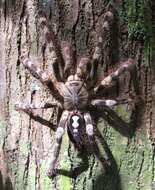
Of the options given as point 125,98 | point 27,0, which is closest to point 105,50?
point 125,98

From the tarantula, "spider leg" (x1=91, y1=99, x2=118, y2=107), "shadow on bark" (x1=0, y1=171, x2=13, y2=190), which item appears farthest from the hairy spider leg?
"shadow on bark" (x1=0, y1=171, x2=13, y2=190)

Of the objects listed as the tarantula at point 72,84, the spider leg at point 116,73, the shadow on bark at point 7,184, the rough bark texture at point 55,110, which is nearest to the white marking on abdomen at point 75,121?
the tarantula at point 72,84

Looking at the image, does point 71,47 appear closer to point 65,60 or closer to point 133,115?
point 65,60

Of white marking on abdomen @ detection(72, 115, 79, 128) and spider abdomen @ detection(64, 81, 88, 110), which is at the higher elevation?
spider abdomen @ detection(64, 81, 88, 110)

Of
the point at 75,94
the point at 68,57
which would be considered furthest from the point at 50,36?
the point at 75,94

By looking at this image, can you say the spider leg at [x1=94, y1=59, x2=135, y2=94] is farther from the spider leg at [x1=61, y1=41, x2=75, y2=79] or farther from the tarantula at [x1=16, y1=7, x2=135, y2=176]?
the spider leg at [x1=61, y1=41, x2=75, y2=79]

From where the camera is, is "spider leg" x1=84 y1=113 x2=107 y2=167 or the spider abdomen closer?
"spider leg" x1=84 y1=113 x2=107 y2=167

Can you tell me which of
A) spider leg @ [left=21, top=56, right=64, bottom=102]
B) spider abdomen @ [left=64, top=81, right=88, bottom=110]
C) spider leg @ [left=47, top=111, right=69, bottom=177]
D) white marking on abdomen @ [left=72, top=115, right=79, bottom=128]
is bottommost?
spider leg @ [left=47, top=111, right=69, bottom=177]
